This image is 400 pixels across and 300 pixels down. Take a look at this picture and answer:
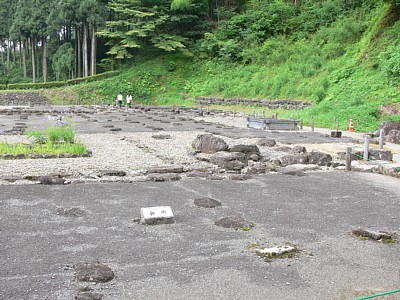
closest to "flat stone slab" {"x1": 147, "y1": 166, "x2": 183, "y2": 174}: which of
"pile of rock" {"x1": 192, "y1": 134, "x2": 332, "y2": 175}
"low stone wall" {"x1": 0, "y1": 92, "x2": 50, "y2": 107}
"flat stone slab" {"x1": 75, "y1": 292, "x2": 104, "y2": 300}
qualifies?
"pile of rock" {"x1": 192, "y1": 134, "x2": 332, "y2": 175}

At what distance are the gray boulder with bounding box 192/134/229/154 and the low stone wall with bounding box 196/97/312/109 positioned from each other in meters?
14.4

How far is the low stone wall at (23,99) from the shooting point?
136 ft

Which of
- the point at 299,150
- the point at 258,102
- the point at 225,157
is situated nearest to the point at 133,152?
the point at 225,157

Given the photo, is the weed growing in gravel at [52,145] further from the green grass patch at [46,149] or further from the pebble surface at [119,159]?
the pebble surface at [119,159]

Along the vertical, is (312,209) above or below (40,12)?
below

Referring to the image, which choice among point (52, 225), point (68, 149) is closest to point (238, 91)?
point (68, 149)

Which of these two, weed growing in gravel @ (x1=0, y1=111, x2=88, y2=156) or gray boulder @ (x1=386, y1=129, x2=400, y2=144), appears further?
gray boulder @ (x1=386, y1=129, x2=400, y2=144)

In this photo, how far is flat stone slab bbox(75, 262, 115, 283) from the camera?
427 centimetres

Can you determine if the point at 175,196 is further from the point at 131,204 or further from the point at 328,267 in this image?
the point at 328,267

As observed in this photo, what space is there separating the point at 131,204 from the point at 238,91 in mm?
26826

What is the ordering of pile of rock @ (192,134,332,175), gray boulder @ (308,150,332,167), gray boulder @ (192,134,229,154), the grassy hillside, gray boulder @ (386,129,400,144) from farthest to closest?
the grassy hillside
gray boulder @ (386,129,400,144)
gray boulder @ (192,134,229,154)
gray boulder @ (308,150,332,167)
pile of rock @ (192,134,332,175)

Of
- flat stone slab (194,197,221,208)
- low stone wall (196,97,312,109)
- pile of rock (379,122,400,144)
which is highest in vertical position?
low stone wall (196,97,312,109)

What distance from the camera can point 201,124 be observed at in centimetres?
2253

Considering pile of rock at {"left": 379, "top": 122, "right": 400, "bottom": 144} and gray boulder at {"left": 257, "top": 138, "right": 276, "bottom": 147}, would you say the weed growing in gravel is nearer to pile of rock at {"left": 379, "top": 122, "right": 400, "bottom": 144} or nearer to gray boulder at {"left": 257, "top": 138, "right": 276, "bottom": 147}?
gray boulder at {"left": 257, "top": 138, "right": 276, "bottom": 147}
